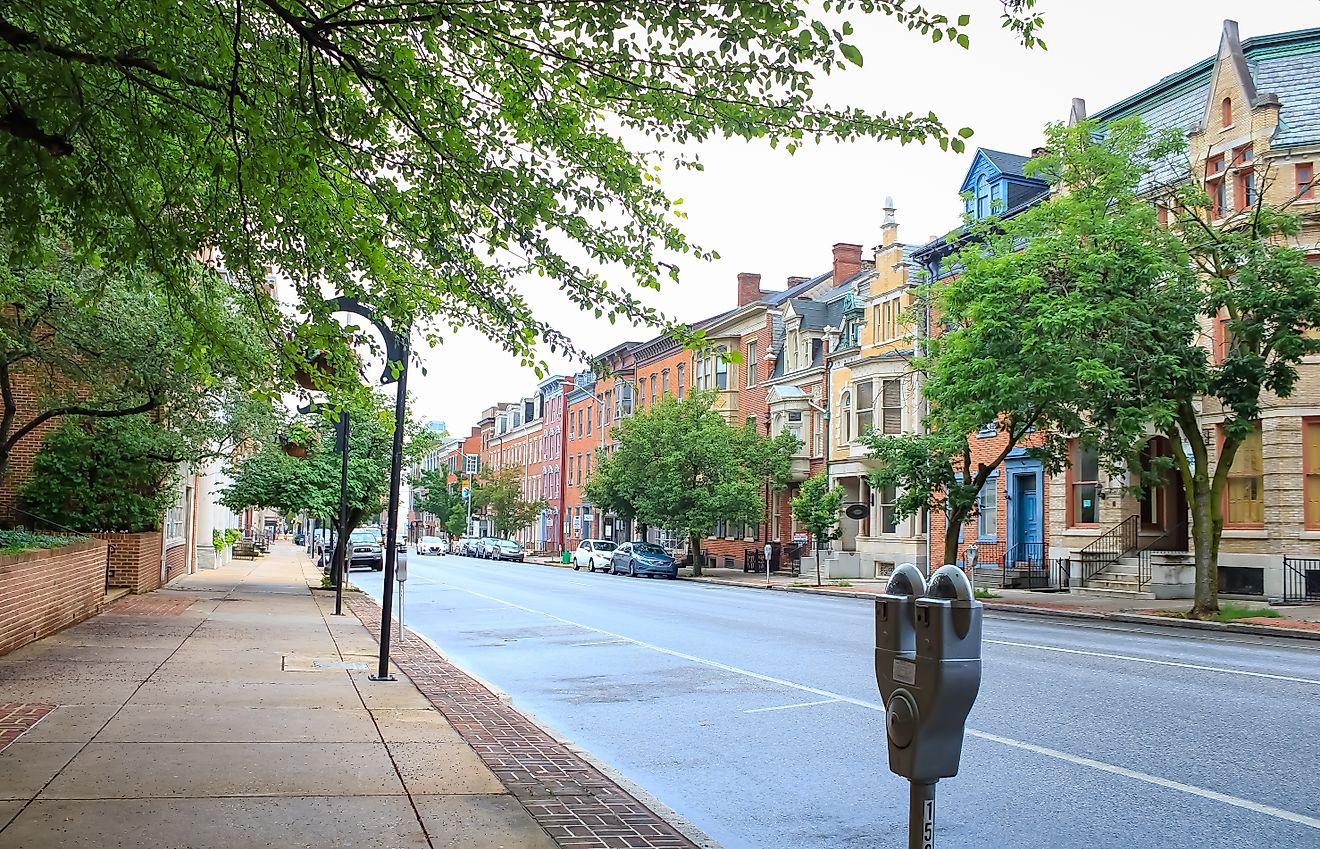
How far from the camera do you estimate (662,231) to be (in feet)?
29.2

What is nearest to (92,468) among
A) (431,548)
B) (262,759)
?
(262,759)

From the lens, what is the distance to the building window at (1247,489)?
27.2m

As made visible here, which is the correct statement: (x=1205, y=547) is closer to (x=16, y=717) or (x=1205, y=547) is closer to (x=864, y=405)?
(x=864, y=405)

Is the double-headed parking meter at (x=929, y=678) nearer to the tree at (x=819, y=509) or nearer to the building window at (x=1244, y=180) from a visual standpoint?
the building window at (x=1244, y=180)

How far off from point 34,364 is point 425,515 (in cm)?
12416

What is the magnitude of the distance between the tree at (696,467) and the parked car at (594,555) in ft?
10.3

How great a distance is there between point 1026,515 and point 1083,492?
251 cm

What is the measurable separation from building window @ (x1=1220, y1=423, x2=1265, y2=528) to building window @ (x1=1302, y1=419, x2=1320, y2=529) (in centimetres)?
98

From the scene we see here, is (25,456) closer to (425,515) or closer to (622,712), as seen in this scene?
(622,712)

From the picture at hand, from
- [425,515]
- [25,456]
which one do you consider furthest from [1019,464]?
[425,515]

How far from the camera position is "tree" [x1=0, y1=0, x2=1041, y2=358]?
21.8 feet

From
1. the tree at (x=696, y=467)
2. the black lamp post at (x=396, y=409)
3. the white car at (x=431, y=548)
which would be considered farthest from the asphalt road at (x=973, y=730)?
the white car at (x=431, y=548)

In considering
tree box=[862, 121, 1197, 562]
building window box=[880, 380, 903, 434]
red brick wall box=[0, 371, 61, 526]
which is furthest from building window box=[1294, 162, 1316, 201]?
red brick wall box=[0, 371, 61, 526]

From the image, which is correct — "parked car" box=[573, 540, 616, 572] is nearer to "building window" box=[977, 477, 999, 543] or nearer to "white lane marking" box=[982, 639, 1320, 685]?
"building window" box=[977, 477, 999, 543]
